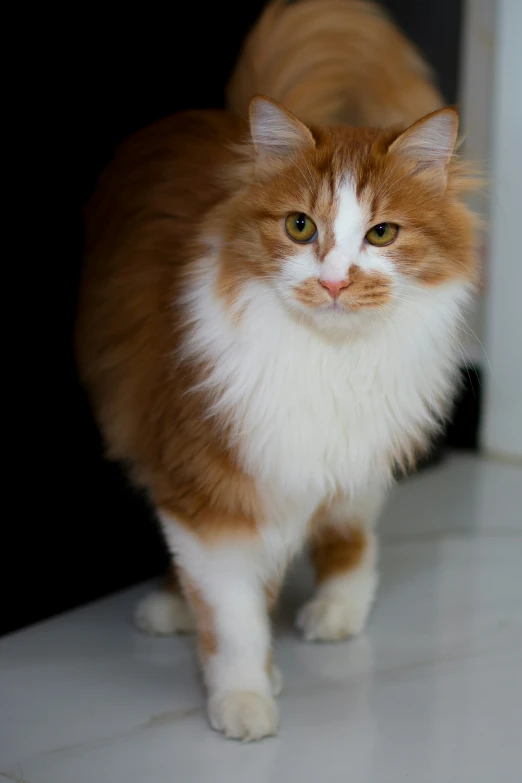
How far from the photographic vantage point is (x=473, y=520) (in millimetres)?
2238

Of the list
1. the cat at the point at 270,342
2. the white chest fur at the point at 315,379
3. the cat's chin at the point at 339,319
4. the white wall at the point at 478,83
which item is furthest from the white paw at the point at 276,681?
the white wall at the point at 478,83

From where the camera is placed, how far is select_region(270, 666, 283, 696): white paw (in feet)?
5.03

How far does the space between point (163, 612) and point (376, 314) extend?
0.75m

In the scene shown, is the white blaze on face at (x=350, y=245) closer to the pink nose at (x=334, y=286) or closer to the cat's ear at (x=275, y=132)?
the pink nose at (x=334, y=286)

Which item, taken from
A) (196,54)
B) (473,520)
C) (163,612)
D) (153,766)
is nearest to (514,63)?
(196,54)

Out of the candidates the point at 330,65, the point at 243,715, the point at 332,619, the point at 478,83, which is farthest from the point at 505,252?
the point at 243,715

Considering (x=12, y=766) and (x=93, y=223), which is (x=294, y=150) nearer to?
(x=93, y=223)

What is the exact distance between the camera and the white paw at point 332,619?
1.72 meters

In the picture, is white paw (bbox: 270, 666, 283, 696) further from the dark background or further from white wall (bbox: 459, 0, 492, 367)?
white wall (bbox: 459, 0, 492, 367)

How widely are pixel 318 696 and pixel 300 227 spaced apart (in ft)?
2.45

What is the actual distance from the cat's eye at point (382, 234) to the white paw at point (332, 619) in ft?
2.38

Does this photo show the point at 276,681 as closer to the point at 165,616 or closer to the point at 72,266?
the point at 165,616

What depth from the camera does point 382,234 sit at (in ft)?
4.36

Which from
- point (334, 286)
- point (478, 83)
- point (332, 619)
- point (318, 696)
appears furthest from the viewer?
point (478, 83)
